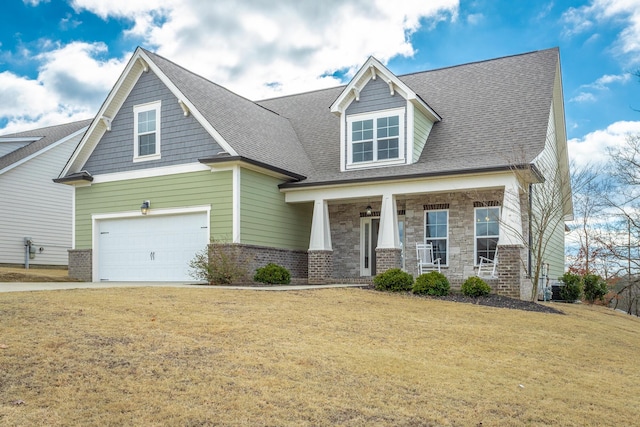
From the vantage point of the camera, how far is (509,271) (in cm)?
1488

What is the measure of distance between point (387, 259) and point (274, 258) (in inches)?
139

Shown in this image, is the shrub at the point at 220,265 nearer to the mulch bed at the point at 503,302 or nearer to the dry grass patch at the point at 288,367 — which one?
the dry grass patch at the point at 288,367

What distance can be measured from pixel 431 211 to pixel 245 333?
10.7 meters

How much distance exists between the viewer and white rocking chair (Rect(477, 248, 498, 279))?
15.6 m

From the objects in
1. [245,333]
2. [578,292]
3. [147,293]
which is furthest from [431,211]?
[245,333]

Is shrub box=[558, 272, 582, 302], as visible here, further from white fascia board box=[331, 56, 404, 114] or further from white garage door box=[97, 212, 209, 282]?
white garage door box=[97, 212, 209, 282]

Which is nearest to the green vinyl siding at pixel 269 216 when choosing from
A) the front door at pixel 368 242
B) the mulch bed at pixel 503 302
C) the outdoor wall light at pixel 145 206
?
the front door at pixel 368 242

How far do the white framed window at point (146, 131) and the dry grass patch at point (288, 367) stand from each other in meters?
8.08

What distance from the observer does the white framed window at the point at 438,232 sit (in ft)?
57.4

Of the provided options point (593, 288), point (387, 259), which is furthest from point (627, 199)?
point (387, 259)

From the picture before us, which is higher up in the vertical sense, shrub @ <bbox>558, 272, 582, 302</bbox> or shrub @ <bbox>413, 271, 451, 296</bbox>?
shrub @ <bbox>413, 271, 451, 296</bbox>

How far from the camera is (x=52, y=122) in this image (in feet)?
106

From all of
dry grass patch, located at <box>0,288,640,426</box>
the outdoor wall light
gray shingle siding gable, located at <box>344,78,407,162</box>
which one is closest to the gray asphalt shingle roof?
gray shingle siding gable, located at <box>344,78,407,162</box>

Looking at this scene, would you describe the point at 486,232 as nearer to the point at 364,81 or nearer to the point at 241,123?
the point at 364,81
